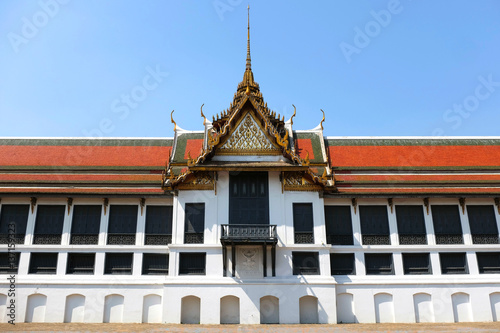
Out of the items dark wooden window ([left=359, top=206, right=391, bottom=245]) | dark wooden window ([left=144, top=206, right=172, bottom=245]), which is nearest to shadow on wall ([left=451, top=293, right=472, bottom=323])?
dark wooden window ([left=359, top=206, right=391, bottom=245])

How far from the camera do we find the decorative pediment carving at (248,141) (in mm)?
22578

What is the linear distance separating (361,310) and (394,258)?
334 centimetres

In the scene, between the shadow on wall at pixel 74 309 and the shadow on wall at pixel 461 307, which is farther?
the shadow on wall at pixel 461 307

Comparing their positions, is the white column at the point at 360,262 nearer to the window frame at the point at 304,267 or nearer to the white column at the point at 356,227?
the white column at the point at 356,227

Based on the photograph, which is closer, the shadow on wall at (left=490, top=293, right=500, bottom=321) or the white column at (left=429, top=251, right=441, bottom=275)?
the shadow on wall at (left=490, top=293, right=500, bottom=321)

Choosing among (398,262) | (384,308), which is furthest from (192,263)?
(398,262)

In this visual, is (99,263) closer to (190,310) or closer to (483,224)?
(190,310)

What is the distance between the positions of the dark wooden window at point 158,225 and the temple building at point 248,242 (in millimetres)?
62

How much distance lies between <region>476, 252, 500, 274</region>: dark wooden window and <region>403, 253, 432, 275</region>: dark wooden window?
2836mm

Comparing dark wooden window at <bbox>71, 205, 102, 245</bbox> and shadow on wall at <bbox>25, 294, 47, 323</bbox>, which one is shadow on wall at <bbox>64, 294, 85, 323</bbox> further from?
dark wooden window at <bbox>71, 205, 102, 245</bbox>

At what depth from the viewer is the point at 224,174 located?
2250 cm

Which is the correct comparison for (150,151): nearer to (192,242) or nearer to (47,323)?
(192,242)

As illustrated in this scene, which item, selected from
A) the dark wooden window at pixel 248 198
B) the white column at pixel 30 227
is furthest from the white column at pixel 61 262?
the dark wooden window at pixel 248 198

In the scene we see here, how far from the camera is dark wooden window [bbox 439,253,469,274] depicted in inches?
868
